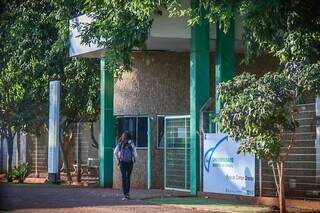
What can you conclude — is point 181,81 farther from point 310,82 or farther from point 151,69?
point 310,82

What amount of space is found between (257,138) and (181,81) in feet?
31.1

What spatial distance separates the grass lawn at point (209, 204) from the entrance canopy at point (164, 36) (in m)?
5.28

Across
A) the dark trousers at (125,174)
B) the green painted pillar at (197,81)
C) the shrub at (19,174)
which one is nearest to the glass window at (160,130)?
the green painted pillar at (197,81)

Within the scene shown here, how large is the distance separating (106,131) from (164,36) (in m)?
4.71

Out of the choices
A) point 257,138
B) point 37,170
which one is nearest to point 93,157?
point 37,170

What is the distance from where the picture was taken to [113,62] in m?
17.2

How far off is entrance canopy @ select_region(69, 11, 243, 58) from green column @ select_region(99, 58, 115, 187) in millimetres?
1082

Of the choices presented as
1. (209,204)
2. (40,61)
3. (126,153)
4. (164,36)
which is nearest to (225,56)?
(164,36)

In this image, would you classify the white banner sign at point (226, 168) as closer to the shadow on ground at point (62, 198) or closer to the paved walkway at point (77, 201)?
the paved walkway at point (77, 201)

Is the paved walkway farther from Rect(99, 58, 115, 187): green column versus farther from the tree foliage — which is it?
the tree foliage

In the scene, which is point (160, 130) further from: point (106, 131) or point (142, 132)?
point (106, 131)

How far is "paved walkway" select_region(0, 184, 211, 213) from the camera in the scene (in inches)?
584

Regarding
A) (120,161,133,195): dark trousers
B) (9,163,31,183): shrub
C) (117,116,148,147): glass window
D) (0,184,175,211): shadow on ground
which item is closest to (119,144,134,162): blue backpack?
(120,161,133,195): dark trousers

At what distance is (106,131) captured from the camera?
2323 cm
